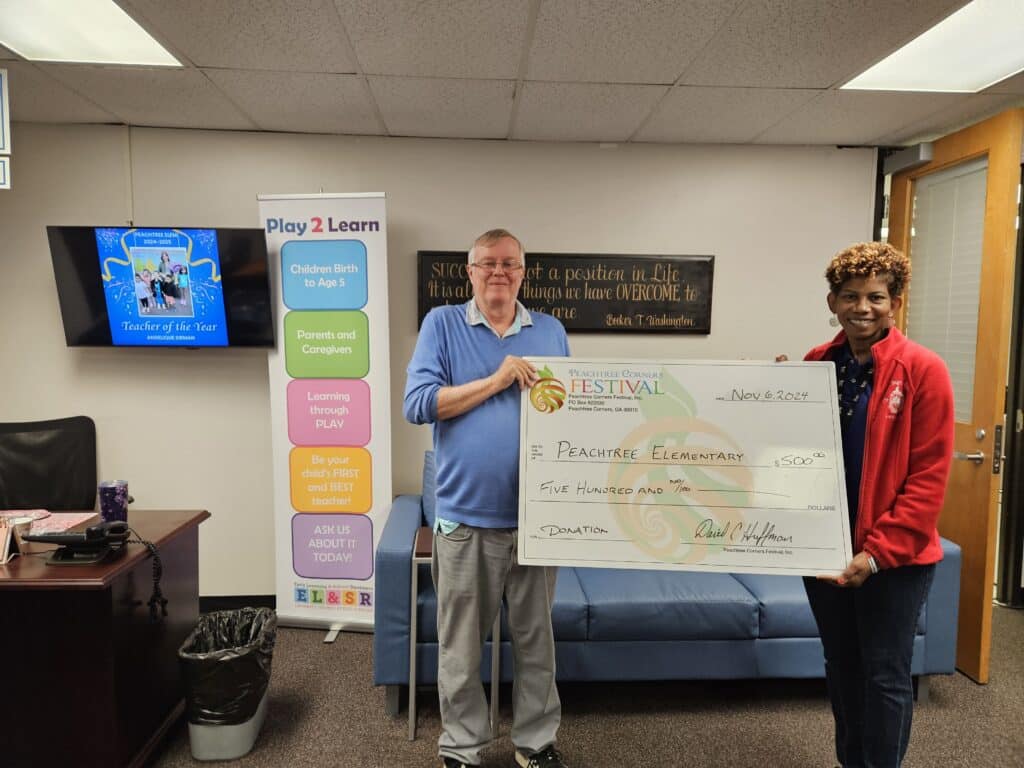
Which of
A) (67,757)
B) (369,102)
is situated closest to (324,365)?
(369,102)

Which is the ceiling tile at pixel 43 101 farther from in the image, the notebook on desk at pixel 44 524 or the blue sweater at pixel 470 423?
the blue sweater at pixel 470 423

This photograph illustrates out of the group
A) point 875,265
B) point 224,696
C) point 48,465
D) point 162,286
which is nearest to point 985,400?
point 875,265

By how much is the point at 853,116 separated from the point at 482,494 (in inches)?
94.8

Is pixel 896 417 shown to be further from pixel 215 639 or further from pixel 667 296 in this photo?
pixel 215 639

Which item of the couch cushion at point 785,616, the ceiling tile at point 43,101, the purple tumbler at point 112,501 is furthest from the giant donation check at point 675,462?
the ceiling tile at point 43,101

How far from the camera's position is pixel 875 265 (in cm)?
144

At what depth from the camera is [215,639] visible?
7.05 ft

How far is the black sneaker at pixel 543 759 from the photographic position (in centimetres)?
184

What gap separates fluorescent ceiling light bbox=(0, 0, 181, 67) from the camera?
1922 mm

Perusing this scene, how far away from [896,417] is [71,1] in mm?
2695

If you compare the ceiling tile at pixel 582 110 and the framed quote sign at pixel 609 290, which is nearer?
the ceiling tile at pixel 582 110

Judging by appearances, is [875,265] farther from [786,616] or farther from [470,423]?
[786,616]

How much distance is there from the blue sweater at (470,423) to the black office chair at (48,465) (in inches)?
82.7

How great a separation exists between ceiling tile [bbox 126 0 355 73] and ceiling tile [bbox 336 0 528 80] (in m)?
0.08
